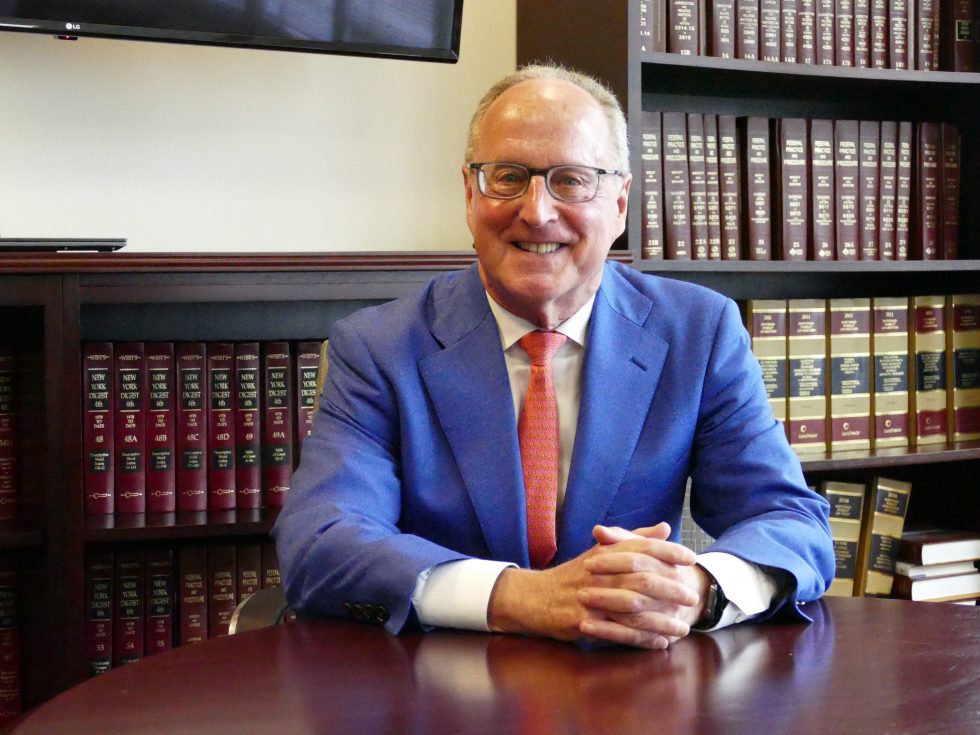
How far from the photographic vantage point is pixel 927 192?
267 cm

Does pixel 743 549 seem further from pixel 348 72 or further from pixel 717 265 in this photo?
pixel 348 72

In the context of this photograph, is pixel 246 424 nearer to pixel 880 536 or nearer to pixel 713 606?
pixel 713 606

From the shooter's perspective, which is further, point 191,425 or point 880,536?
point 880,536

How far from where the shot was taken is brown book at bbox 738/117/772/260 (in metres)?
2.52

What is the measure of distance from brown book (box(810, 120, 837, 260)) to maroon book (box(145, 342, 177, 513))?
141 cm

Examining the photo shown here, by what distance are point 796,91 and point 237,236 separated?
137 cm

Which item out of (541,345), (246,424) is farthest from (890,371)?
(246,424)

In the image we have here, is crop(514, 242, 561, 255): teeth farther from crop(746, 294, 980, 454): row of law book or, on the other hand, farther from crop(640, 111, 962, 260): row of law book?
crop(746, 294, 980, 454): row of law book

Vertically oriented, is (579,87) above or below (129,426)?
above

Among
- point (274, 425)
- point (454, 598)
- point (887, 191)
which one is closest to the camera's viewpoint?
point (454, 598)

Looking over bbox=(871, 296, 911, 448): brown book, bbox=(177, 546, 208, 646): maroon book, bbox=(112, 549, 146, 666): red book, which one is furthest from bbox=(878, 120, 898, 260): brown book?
bbox=(112, 549, 146, 666): red book

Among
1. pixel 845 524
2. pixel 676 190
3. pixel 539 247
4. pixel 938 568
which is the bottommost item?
pixel 938 568

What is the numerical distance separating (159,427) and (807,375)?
1.41 m

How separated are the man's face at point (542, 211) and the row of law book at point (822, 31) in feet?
2.65
